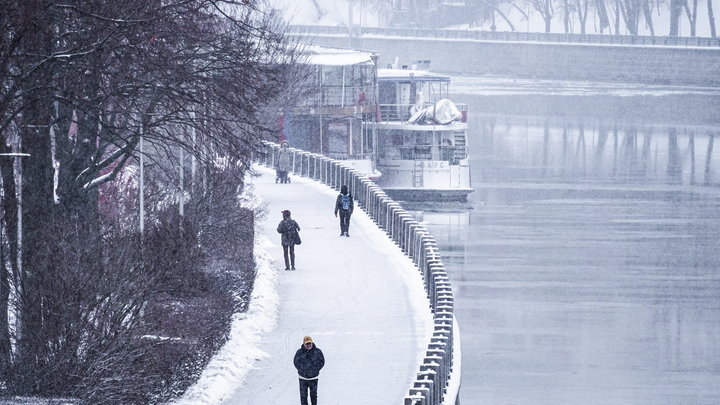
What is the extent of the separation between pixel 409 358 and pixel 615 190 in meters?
34.4

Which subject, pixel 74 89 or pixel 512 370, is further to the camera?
pixel 512 370

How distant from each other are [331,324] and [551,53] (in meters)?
78.4

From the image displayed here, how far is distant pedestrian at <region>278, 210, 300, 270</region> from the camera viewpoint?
21.4 m

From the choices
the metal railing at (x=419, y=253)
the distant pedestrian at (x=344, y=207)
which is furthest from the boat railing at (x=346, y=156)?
the distant pedestrian at (x=344, y=207)

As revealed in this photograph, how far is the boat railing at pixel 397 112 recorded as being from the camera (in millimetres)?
49656

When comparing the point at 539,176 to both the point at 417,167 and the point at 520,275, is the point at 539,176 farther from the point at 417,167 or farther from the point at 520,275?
the point at 520,275

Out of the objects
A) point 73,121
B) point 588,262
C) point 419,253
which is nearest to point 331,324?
point 73,121

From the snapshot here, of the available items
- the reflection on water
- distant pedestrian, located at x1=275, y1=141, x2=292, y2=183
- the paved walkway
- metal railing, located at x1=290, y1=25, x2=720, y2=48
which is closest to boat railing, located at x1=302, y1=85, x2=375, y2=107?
distant pedestrian, located at x1=275, y1=141, x2=292, y2=183

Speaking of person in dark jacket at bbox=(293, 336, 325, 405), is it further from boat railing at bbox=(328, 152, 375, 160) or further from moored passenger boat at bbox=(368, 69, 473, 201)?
moored passenger boat at bbox=(368, 69, 473, 201)

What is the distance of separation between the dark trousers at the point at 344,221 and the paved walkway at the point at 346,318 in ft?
0.70

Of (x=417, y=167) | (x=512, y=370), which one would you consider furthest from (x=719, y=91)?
(x=512, y=370)

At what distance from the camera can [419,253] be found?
2338cm

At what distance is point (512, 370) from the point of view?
22.3 metres

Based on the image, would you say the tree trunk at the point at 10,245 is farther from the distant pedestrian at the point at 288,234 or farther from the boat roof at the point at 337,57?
the boat roof at the point at 337,57
